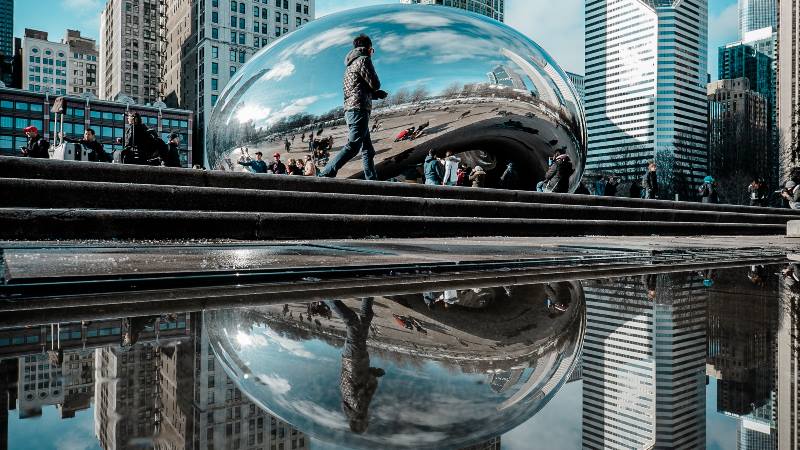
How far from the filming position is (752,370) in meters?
1.52

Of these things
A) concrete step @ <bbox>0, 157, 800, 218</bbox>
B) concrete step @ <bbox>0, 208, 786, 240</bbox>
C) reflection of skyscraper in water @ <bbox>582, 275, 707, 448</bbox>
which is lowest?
reflection of skyscraper in water @ <bbox>582, 275, 707, 448</bbox>

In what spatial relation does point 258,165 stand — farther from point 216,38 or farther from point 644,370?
point 216,38

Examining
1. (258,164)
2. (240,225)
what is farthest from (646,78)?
(240,225)

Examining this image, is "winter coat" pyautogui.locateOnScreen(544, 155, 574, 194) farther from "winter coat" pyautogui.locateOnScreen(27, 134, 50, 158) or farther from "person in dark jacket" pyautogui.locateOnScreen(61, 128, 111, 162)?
"winter coat" pyautogui.locateOnScreen(27, 134, 50, 158)

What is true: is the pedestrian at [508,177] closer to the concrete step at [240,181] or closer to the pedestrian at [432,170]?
the pedestrian at [432,170]

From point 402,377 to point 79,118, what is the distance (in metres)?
87.5

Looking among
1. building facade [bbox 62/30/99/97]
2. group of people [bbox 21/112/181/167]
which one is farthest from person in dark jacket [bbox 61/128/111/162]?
building facade [bbox 62/30/99/97]

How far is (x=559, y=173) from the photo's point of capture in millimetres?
12062

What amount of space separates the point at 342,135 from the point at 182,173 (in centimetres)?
441

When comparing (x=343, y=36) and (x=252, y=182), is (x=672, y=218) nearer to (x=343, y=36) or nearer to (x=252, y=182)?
(x=343, y=36)

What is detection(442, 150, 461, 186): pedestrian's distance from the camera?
447 inches

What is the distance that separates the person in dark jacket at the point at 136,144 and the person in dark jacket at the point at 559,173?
26.6ft

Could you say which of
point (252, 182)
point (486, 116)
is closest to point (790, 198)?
point (486, 116)

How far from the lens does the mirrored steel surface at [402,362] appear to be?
42.4 inches
